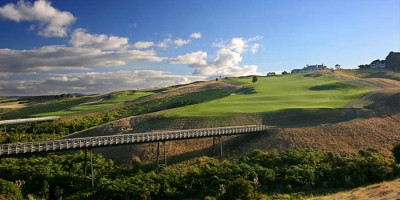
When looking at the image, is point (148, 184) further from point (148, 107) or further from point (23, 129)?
point (148, 107)

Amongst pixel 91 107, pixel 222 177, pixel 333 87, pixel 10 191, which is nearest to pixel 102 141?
pixel 10 191

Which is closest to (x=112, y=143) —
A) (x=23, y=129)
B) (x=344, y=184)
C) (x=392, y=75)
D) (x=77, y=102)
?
(x=344, y=184)

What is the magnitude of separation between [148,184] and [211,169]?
717 centimetres

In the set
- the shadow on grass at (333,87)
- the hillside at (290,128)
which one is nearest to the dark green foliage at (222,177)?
the hillside at (290,128)

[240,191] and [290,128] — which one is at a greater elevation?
[290,128]

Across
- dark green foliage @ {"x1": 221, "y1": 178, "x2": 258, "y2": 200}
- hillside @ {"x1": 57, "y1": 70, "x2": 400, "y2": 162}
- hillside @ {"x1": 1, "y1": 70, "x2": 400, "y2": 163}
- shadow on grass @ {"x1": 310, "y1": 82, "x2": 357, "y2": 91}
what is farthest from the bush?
shadow on grass @ {"x1": 310, "y1": 82, "x2": 357, "y2": 91}

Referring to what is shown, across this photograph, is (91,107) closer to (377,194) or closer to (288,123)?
(288,123)

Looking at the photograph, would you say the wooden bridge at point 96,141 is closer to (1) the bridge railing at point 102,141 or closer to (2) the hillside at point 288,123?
(1) the bridge railing at point 102,141

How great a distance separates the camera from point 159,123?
236 ft

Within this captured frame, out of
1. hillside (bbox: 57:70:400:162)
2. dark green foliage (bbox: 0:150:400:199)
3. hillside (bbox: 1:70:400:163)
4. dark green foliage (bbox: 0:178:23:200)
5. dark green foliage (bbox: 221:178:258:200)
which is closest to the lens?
dark green foliage (bbox: 221:178:258:200)

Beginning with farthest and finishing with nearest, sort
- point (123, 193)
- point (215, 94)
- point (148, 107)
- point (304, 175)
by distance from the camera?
point (215, 94) < point (148, 107) < point (304, 175) < point (123, 193)

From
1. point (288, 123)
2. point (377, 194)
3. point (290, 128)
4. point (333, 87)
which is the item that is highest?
point (333, 87)

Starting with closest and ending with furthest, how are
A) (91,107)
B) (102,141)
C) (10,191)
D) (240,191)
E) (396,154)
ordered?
(240,191), (10,191), (102,141), (396,154), (91,107)

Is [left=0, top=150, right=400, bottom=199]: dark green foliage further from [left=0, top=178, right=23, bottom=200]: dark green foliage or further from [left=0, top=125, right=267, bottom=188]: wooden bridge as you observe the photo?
[left=0, top=125, right=267, bottom=188]: wooden bridge
